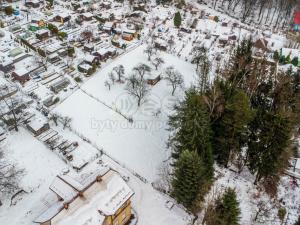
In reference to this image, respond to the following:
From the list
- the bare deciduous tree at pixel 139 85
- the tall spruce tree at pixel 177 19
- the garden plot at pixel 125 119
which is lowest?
the garden plot at pixel 125 119

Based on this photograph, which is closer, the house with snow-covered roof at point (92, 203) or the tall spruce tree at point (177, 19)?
the house with snow-covered roof at point (92, 203)

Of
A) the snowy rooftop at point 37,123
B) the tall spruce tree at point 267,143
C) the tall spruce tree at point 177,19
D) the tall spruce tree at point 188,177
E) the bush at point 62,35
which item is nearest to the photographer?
the tall spruce tree at point 188,177

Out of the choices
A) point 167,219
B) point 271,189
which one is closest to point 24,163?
point 167,219

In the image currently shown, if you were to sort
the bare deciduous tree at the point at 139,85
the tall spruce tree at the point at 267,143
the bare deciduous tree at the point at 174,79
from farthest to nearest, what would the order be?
the bare deciduous tree at the point at 174,79, the bare deciduous tree at the point at 139,85, the tall spruce tree at the point at 267,143

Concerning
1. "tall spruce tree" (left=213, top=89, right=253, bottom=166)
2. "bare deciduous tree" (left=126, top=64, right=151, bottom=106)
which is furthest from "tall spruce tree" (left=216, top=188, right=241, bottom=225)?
"bare deciduous tree" (left=126, top=64, right=151, bottom=106)

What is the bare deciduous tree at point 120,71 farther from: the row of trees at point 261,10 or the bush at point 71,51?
the row of trees at point 261,10

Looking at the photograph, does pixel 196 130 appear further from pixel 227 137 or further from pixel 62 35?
pixel 62 35

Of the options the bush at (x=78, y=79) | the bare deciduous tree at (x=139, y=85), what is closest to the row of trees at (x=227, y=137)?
the bare deciduous tree at (x=139, y=85)

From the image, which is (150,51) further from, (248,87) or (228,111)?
(228,111)
